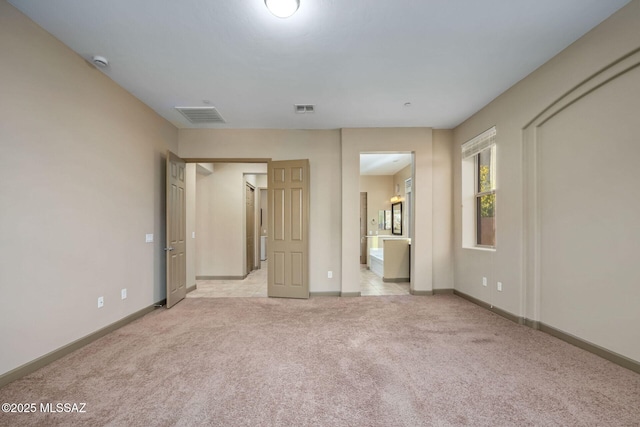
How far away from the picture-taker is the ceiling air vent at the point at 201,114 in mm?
4016

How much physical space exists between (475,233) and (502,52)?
2.75 metres

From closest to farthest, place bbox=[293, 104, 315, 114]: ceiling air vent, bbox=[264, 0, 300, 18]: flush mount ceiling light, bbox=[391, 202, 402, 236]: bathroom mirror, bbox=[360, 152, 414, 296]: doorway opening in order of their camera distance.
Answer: bbox=[264, 0, 300, 18]: flush mount ceiling light, bbox=[293, 104, 315, 114]: ceiling air vent, bbox=[360, 152, 414, 296]: doorway opening, bbox=[391, 202, 402, 236]: bathroom mirror

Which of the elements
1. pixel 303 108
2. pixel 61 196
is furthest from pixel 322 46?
pixel 61 196

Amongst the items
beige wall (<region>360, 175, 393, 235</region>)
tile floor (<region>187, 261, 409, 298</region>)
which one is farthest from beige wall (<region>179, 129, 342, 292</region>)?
beige wall (<region>360, 175, 393, 235</region>)

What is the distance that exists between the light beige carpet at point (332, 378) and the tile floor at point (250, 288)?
148cm

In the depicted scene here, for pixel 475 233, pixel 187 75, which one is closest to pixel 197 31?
pixel 187 75

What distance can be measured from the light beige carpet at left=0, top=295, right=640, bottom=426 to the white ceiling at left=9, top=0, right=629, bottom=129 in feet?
9.67

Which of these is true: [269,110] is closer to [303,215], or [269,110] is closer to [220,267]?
[303,215]

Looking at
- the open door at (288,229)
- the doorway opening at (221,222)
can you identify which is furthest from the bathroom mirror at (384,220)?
the open door at (288,229)

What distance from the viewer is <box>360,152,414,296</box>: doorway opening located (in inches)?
237

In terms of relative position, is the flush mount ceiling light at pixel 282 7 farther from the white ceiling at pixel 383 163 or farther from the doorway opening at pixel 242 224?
the white ceiling at pixel 383 163

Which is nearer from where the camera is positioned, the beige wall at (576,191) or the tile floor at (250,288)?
the beige wall at (576,191)

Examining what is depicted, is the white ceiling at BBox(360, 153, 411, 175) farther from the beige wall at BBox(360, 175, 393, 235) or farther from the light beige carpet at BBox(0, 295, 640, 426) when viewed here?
the light beige carpet at BBox(0, 295, 640, 426)

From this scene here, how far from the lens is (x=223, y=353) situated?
2637 millimetres
